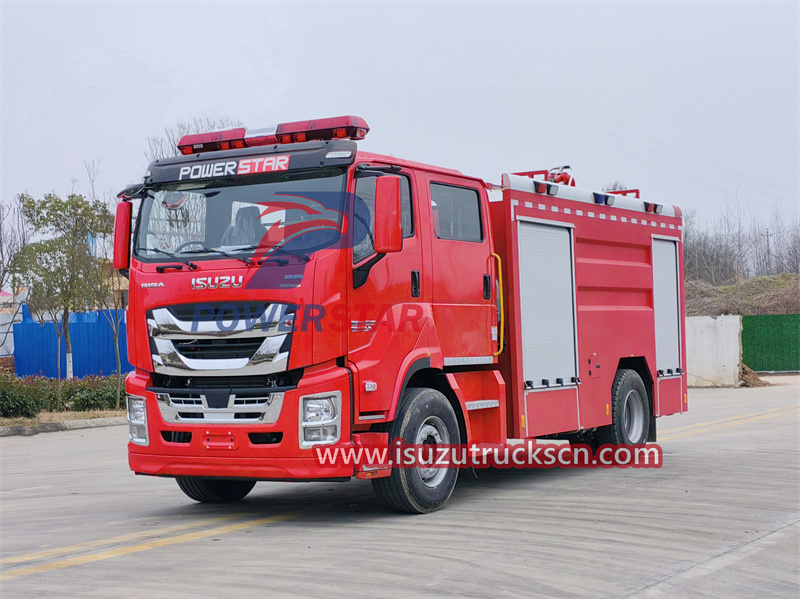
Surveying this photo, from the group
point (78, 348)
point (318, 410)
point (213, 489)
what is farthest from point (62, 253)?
point (318, 410)

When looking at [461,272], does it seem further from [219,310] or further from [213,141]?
[213,141]

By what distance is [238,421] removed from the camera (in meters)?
7.48

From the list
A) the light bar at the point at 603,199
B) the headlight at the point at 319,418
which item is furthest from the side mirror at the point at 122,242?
the light bar at the point at 603,199

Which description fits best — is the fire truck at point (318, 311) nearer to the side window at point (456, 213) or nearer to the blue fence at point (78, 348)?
the side window at point (456, 213)

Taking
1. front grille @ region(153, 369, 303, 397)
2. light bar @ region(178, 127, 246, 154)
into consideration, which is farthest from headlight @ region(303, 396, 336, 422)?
light bar @ region(178, 127, 246, 154)

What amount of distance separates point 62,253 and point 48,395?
3156 mm

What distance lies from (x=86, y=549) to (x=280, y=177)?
3210 mm

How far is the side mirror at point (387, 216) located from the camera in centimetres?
731

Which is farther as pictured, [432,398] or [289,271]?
[432,398]

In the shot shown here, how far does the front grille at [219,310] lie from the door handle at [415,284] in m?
1.19

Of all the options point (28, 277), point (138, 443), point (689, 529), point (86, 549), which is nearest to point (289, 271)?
point (138, 443)

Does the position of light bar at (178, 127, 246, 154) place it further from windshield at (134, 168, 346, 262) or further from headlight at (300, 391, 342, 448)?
headlight at (300, 391, 342, 448)

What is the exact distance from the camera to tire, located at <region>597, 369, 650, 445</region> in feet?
36.8

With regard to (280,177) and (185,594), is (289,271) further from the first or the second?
(185,594)
